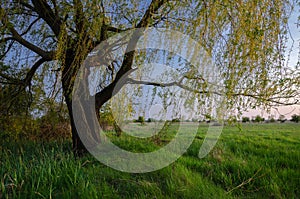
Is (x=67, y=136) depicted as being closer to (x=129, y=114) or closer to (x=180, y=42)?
(x=129, y=114)

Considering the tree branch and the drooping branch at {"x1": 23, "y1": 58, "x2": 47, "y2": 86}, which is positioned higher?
the tree branch

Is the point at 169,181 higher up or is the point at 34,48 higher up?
the point at 34,48

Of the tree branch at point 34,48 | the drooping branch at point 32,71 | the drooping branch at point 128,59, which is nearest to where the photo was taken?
the drooping branch at point 128,59

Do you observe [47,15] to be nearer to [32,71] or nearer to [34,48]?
[34,48]

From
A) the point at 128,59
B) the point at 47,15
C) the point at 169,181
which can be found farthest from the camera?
the point at 47,15

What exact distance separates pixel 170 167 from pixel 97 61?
6.24 ft

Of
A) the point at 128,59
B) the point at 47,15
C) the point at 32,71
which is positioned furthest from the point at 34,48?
the point at 128,59

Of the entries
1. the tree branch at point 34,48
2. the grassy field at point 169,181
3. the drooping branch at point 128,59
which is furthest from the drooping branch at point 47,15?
the grassy field at point 169,181

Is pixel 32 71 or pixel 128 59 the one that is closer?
pixel 128 59

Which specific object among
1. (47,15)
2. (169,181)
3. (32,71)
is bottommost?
(169,181)

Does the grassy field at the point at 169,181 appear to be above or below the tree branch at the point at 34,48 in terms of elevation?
below

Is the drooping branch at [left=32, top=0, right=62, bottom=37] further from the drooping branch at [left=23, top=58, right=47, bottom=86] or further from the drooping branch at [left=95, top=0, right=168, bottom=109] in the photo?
the drooping branch at [left=95, top=0, right=168, bottom=109]

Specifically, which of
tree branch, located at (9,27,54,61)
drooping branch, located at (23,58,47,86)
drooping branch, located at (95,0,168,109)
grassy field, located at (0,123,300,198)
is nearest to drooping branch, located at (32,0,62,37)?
tree branch, located at (9,27,54,61)

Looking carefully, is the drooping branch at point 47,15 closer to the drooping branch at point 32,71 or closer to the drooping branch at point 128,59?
the drooping branch at point 32,71
